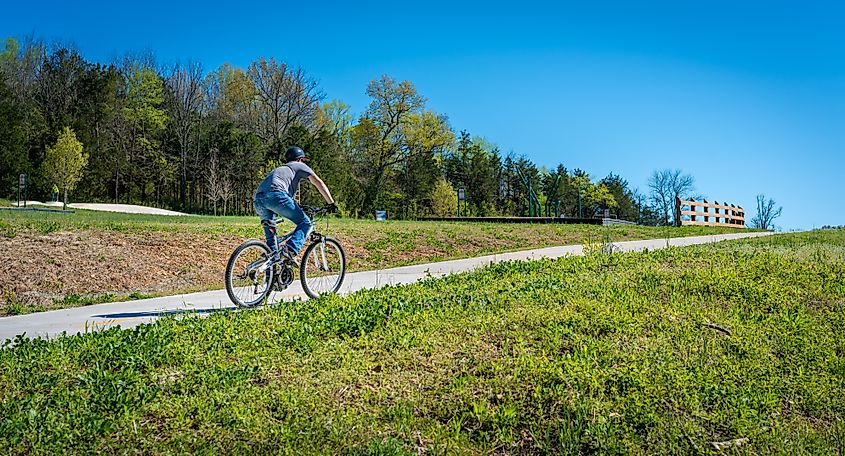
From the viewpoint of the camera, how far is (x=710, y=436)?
12.8ft

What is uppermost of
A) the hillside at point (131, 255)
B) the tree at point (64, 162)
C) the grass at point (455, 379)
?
the tree at point (64, 162)

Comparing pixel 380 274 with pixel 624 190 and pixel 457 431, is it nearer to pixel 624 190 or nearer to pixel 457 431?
pixel 457 431

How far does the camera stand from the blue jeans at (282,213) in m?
7.38

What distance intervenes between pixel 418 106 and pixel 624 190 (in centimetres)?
3453

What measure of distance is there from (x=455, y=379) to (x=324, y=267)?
4.52 m

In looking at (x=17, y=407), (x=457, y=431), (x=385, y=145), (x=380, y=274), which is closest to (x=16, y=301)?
(x=380, y=274)

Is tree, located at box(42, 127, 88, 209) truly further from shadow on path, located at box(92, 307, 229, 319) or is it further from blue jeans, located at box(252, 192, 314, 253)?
blue jeans, located at box(252, 192, 314, 253)

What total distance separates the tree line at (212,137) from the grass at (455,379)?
34.5 metres

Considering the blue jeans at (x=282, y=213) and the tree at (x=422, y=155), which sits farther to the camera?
the tree at (x=422, y=155)

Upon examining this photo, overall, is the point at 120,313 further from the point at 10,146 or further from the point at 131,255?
the point at 10,146

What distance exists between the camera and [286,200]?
7.40 metres

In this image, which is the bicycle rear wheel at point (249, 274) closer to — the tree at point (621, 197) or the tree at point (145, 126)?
the tree at point (145, 126)

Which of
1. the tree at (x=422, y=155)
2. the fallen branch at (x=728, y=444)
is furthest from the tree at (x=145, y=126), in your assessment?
the fallen branch at (x=728, y=444)

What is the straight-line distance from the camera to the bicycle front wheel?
8281 mm
